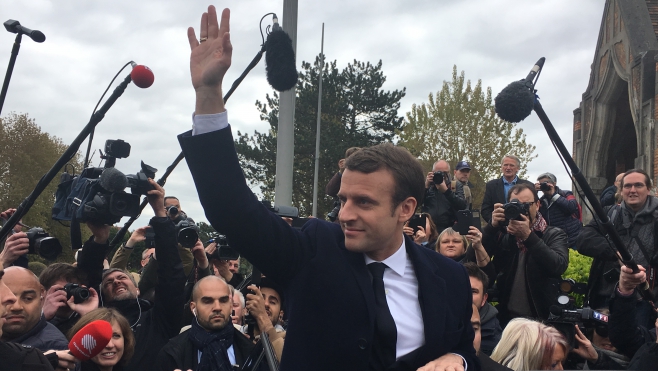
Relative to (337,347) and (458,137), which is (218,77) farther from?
(458,137)

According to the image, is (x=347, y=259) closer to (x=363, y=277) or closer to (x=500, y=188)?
(x=363, y=277)

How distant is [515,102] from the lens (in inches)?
148

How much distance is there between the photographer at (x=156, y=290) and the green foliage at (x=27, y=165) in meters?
27.2

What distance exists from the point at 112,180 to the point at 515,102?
244 centimetres

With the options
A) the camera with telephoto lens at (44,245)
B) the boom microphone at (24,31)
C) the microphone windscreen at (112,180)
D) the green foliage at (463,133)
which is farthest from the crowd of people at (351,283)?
the green foliage at (463,133)

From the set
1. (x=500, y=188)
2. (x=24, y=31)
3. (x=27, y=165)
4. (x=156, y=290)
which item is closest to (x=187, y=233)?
(x=156, y=290)

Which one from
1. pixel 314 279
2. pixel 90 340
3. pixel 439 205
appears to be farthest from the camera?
pixel 439 205

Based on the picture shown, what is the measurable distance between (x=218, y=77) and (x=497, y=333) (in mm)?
3921

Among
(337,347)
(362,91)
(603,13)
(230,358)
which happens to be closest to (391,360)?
(337,347)

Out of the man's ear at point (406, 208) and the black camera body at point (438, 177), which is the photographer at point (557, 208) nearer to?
the black camera body at point (438, 177)

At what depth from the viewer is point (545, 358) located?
175 inches

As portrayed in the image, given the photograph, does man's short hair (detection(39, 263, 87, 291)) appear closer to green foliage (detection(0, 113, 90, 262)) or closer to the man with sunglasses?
the man with sunglasses

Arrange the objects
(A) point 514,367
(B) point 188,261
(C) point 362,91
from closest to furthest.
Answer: (A) point 514,367 → (B) point 188,261 → (C) point 362,91

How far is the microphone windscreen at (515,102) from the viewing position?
3.76 m
